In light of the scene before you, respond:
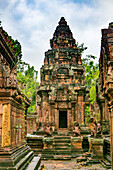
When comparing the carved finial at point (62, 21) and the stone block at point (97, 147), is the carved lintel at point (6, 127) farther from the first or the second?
the carved finial at point (62, 21)

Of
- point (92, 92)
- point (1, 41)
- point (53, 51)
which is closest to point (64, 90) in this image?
point (53, 51)

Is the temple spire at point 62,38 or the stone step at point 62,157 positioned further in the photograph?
the temple spire at point 62,38

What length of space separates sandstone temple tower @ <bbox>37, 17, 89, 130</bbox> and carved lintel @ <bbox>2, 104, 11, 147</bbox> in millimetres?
11569

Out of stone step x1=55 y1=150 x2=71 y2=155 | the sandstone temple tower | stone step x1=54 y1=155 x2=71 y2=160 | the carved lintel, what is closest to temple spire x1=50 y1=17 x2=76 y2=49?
the sandstone temple tower

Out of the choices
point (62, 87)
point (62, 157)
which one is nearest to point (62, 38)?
point (62, 87)

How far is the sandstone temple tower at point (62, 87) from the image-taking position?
17.3 metres

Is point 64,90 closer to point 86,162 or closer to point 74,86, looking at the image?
point 74,86

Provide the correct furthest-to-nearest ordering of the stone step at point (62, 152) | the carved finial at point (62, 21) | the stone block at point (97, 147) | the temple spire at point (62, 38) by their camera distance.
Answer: the carved finial at point (62, 21) → the temple spire at point (62, 38) → the stone step at point (62, 152) → the stone block at point (97, 147)

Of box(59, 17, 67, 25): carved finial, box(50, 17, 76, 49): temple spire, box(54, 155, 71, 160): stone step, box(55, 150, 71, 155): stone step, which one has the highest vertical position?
box(59, 17, 67, 25): carved finial

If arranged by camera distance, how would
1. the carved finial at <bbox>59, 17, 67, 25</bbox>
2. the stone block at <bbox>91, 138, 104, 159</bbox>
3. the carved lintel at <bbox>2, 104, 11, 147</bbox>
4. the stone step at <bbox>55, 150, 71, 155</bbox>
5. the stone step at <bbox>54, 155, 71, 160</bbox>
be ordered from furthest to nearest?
the carved finial at <bbox>59, 17, 67, 25</bbox> → the stone step at <bbox>55, 150, 71, 155</bbox> → the stone step at <bbox>54, 155, 71, 160</bbox> → the stone block at <bbox>91, 138, 104, 159</bbox> → the carved lintel at <bbox>2, 104, 11, 147</bbox>

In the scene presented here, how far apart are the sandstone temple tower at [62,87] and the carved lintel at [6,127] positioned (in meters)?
11.6

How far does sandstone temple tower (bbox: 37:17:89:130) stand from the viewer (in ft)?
56.9

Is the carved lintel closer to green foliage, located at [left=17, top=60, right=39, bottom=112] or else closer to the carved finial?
green foliage, located at [left=17, top=60, right=39, bottom=112]

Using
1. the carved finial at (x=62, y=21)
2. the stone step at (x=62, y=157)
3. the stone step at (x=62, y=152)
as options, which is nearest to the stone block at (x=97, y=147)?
the stone step at (x=62, y=157)
